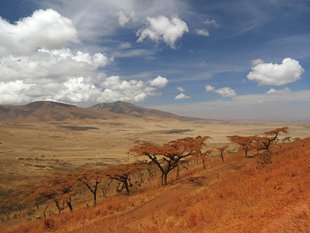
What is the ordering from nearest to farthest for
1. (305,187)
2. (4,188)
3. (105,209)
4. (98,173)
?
(305,187) → (105,209) → (98,173) → (4,188)

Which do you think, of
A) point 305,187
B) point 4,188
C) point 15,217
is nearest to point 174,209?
point 305,187

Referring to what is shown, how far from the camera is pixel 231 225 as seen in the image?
22.0ft

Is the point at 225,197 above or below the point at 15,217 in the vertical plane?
above

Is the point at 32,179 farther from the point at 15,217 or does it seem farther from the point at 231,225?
the point at 231,225

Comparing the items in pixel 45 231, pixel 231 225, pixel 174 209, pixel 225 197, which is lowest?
pixel 45 231

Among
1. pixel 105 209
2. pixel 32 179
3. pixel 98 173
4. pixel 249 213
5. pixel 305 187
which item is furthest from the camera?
pixel 32 179

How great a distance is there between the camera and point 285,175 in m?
11.4

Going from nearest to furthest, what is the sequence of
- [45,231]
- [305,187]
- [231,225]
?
[231,225], [305,187], [45,231]

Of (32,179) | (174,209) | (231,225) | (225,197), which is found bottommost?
(32,179)

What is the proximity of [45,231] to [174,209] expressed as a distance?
9126 mm

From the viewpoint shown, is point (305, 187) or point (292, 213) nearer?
point (292, 213)

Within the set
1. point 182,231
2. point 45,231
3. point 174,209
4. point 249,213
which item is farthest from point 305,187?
point 45,231

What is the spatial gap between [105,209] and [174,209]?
7449mm

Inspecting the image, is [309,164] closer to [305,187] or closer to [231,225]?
[305,187]
